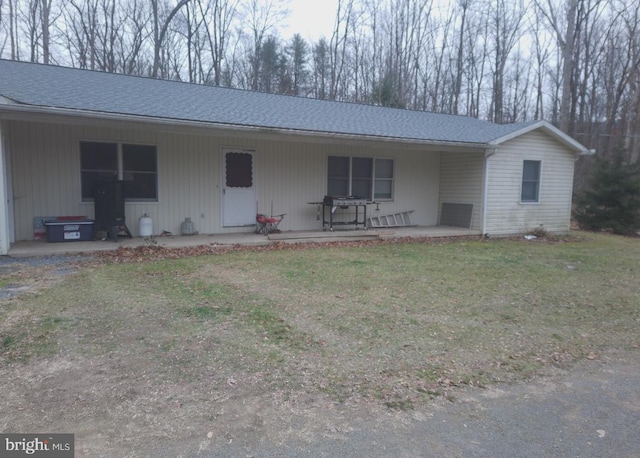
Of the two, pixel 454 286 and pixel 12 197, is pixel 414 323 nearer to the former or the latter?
pixel 454 286

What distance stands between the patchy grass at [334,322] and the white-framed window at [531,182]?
16.5ft

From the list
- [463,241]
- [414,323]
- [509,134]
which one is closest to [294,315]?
[414,323]

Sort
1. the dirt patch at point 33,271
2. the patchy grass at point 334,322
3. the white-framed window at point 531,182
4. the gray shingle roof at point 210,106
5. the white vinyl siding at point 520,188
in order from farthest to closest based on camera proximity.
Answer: the white-framed window at point 531,182 < the white vinyl siding at point 520,188 < the gray shingle roof at point 210,106 < the dirt patch at point 33,271 < the patchy grass at point 334,322

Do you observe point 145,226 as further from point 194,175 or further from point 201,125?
point 201,125

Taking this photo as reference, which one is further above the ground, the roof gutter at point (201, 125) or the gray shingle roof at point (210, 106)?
the gray shingle roof at point (210, 106)

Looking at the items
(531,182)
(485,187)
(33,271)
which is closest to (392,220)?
(485,187)

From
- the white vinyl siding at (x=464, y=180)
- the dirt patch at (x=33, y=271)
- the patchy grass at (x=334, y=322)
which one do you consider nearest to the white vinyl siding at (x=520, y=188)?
the white vinyl siding at (x=464, y=180)

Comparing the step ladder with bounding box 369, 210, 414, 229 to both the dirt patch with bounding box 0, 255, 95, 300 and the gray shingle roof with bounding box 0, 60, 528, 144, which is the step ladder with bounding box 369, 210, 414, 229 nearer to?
the gray shingle roof with bounding box 0, 60, 528, 144

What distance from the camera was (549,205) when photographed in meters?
12.4

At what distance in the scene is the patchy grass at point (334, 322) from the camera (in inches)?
126

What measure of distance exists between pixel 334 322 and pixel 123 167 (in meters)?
6.68

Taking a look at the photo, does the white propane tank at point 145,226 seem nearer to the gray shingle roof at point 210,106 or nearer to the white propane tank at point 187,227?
the white propane tank at point 187,227

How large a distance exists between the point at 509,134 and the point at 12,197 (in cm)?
1109

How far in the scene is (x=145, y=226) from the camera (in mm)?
8914
